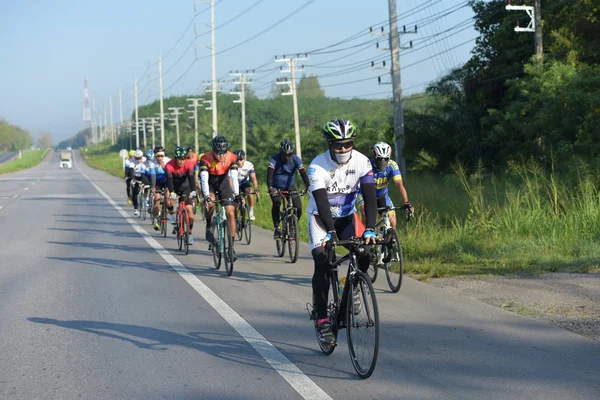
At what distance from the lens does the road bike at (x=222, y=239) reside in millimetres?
11375

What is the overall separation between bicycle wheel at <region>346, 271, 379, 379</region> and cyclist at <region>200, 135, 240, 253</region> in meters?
6.19

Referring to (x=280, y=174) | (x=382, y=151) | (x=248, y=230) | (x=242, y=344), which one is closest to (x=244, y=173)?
(x=248, y=230)

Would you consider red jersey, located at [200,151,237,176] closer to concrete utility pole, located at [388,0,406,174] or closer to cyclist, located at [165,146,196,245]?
cyclist, located at [165,146,196,245]

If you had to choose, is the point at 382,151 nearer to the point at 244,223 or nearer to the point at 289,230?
the point at 289,230

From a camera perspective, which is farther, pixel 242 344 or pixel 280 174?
pixel 280 174

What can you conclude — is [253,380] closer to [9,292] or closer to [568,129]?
[9,292]

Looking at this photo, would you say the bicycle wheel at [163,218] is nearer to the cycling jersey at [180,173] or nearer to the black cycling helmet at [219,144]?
the cycling jersey at [180,173]

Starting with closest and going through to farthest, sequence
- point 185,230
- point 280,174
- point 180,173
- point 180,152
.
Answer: point 280,174
point 185,230
point 180,152
point 180,173

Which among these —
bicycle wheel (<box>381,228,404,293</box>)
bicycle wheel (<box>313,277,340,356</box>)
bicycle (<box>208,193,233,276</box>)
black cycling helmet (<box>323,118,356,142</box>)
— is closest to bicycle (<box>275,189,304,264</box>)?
bicycle (<box>208,193,233,276</box>)

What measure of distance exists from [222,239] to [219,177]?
1.34m

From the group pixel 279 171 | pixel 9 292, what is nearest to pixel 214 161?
pixel 279 171

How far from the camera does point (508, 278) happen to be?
34.1 ft

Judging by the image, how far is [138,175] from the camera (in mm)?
23375

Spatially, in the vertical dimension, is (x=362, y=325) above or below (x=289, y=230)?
below
